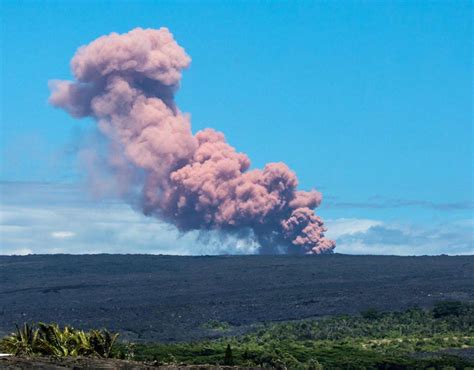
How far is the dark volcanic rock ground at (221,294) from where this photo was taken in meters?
133

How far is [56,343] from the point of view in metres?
46.0

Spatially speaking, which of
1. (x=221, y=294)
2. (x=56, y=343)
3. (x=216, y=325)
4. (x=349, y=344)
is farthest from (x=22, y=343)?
(x=221, y=294)

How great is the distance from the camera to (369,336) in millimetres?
110125

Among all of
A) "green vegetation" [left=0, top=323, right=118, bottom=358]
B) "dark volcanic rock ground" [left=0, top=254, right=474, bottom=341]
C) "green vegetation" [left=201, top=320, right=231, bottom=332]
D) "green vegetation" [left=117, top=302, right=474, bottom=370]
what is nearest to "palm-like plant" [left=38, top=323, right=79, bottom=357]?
"green vegetation" [left=0, top=323, right=118, bottom=358]

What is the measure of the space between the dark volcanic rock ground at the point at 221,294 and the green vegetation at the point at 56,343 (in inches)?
2683

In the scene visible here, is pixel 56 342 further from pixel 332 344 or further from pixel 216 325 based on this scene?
pixel 216 325

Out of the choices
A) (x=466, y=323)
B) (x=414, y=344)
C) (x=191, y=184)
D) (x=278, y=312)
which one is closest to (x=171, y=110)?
(x=191, y=184)

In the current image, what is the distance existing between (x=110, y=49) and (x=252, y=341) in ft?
265

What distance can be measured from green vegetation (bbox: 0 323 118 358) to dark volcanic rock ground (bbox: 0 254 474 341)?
68.2 m

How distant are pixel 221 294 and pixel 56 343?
4479 inches

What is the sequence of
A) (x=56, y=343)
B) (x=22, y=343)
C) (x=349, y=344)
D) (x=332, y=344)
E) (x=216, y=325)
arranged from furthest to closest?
(x=216, y=325)
(x=349, y=344)
(x=332, y=344)
(x=56, y=343)
(x=22, y=343)

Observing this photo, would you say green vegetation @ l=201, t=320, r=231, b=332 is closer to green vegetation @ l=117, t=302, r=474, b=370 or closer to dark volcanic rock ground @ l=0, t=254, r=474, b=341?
dark volcanic rock ground @ l=0, t=254, r=474, b=341

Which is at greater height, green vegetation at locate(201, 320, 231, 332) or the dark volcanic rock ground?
the dark volcanic rock ground

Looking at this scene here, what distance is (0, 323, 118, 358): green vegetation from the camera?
45.3 meters
